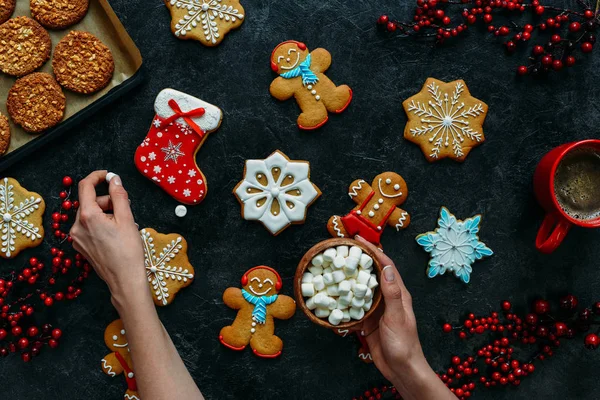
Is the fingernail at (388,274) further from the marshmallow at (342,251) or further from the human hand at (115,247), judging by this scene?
the human hand at (115,247)

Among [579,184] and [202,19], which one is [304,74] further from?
[579,184]

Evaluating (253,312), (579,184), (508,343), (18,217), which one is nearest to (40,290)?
(18,217)

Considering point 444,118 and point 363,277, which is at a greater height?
point 444,118

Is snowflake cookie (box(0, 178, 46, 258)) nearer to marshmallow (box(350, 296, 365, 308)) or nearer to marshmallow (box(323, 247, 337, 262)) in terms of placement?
marshmallow (box(323, 247, 337, 262))

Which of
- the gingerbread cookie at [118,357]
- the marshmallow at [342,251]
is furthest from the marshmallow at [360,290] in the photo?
the gingerbread cookie at [118,357]

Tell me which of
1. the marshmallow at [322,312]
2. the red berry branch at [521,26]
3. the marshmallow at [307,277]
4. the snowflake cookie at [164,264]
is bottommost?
the snowflake cookie at [164,264]

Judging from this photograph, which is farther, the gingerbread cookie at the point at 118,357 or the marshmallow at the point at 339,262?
the gingerbread cookie at the point at 118,357

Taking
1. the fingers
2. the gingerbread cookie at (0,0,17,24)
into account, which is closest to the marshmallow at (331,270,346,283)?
the fingers
